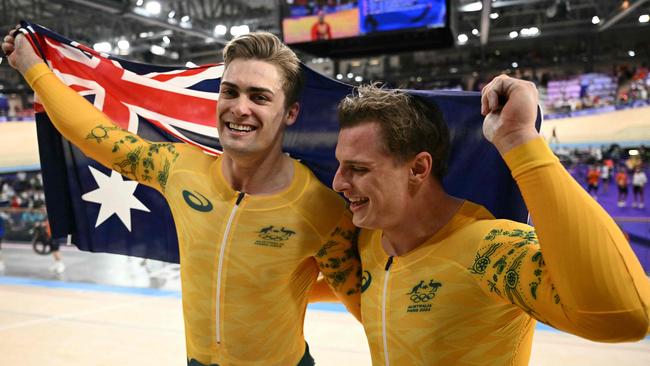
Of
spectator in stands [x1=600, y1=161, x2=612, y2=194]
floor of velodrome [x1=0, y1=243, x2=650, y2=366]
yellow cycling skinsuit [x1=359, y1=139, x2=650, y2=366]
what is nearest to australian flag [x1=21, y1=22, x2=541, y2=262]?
yellow cycling skinsuit [x1=359, y1=139, x2=650, y2=366]

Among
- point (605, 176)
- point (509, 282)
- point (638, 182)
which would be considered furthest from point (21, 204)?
point (509, 282)

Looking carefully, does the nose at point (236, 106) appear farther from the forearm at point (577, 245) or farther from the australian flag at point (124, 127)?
the forearm at point (577, 245)

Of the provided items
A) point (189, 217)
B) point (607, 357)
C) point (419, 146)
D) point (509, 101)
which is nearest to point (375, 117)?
point (419, 146)

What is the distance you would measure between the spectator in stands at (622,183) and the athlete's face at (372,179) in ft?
27.3

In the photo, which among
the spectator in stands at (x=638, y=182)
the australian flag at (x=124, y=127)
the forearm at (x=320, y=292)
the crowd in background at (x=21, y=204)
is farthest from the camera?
the crowd in background at (x=21, y=204)

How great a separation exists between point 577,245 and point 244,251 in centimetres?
121

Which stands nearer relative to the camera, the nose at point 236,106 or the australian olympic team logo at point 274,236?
the nose at point 236,106

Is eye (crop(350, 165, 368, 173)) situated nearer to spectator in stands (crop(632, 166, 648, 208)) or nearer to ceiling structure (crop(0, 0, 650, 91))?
spectator in stands (crop(632, 166, 648, 208))

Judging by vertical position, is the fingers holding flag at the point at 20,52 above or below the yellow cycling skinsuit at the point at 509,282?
above

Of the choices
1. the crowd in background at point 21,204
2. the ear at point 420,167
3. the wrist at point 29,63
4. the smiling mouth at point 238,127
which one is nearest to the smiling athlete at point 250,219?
the smiling mouth at point 238,127

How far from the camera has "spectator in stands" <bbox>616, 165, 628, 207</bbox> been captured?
27.8 ft

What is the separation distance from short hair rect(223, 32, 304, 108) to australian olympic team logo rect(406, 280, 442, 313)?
863 millimetres

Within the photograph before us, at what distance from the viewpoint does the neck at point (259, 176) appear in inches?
77.5

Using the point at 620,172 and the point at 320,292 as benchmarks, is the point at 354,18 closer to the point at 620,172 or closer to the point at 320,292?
the point at 620,172
